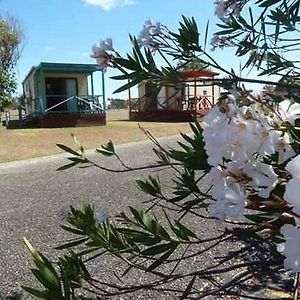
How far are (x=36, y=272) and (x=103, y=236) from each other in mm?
188

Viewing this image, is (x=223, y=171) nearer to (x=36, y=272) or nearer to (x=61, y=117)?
(x=36, y=272)

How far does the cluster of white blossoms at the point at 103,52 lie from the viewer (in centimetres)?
109

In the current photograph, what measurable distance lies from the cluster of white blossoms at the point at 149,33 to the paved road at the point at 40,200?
34.3 inches

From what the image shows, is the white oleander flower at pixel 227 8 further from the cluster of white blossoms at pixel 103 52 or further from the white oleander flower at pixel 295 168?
the white oleander flower at pixel 295 168

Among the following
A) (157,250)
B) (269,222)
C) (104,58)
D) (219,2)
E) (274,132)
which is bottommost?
(157,250)

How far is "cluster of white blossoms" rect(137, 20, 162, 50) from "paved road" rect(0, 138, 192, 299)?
2.86 feet

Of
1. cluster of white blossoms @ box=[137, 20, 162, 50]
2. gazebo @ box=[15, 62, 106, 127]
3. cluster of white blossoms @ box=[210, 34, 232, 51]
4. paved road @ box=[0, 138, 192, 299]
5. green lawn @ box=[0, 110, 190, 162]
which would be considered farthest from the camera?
gazebo @ box=[15, 62, 106, 127]

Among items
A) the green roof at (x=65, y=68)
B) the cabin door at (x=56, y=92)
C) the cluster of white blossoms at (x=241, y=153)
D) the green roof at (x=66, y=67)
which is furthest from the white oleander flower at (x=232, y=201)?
the cabin door at (x=56, y=92)

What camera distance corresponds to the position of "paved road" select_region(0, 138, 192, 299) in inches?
122

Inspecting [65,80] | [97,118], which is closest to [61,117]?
[97,118]

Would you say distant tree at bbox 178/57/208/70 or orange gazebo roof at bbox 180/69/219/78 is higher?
distant tree at bbox 178/57/208/70

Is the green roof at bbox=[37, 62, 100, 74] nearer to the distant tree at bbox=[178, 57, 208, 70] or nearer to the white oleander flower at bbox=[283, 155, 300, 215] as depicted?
the distant tree at bbox=[178, 57, 208, 70]

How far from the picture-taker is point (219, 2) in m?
1.44

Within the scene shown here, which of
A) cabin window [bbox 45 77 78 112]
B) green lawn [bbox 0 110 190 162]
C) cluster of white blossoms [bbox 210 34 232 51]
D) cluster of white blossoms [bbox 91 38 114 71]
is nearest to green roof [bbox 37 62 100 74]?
cabin window [bbox 45 77 78 112]
